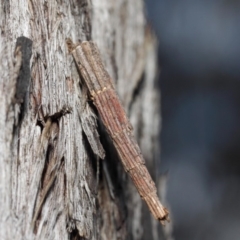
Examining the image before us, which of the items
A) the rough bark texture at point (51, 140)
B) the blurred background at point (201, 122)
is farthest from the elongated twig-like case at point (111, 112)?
the blurred background at point (201, 122)

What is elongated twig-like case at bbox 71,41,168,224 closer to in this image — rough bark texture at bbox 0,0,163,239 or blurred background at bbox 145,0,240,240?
rough bark texture at bbox 0,0,163,239

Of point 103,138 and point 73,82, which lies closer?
point 73,82

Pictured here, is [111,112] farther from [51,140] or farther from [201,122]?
[201,122]

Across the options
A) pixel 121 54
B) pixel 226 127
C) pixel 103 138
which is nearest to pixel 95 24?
pixel 121 54

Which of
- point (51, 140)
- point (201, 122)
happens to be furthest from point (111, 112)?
point (201, 122)

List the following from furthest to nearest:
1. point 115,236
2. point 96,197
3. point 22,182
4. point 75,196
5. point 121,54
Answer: point 121,54
point 115,236
point 96,197
point 75,196
point 22,182

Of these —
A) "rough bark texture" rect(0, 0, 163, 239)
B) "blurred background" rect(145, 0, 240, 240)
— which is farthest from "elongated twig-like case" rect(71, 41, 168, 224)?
"blurred background" rect(145, 0, 240, 240)

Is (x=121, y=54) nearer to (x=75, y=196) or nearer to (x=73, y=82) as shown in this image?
(x=73, y=82)
